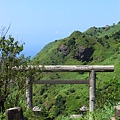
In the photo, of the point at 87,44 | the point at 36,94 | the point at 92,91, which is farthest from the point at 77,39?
the point at 92,91

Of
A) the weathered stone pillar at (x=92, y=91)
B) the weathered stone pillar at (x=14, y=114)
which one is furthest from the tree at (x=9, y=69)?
the weathered stone pillar at (x=92, y=91)

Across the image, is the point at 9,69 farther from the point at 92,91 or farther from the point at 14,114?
the point at 92,91

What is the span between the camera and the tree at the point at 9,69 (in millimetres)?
5246

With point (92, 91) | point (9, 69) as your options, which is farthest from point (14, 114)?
point (92, 91)

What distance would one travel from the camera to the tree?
5246mm

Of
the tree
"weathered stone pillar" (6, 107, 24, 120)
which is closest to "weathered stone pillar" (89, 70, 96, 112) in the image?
the tree

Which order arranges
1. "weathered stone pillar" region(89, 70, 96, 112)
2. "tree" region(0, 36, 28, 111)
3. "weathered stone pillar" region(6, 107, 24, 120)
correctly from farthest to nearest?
"weathered stone pillar" region(89, 70, 96, 112) → "tree" region(0, 36, 28, 111) → "weathered stone pillar" region(6, 107, 24, 120)

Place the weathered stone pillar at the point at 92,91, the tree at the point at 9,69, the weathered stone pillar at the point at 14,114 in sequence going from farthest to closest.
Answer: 1. the weathered stone pillar at the point at 92,91
2. the tree at the point at 9,69
3. the weathered stone pillar at the point at 14,114

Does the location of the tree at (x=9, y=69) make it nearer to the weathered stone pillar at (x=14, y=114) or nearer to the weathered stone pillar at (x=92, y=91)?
the weathered stone pillar at (x=14, y=114)

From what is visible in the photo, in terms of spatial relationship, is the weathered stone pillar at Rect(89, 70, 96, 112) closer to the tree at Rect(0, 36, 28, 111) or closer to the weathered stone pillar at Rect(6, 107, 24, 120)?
the tree at Rect(0, 36, 28, 111)

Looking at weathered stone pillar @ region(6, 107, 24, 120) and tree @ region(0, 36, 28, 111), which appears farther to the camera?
tree @ region(0, 36, 28, 111)

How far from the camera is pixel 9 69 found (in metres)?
5.26

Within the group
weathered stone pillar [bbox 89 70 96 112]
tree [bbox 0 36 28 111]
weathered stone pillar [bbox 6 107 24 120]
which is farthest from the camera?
weathered stone pillar [bbox 89 70 96 112]

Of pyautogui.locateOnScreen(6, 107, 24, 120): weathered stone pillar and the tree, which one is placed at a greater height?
the tree
